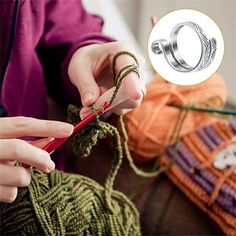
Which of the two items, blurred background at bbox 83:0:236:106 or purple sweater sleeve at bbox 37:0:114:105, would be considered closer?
purple sweater sleeve at bbox 37:0:114:105

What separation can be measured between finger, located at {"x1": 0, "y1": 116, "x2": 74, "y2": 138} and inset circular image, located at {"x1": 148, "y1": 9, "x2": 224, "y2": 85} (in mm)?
106

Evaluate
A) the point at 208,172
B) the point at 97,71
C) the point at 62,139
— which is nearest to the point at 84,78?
the point at 97,71

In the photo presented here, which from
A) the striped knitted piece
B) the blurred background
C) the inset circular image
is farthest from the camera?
the blurred background

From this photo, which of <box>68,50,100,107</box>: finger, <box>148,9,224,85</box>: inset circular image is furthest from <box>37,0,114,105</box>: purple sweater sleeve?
<box>148,9,224,85</box>: inset circular image

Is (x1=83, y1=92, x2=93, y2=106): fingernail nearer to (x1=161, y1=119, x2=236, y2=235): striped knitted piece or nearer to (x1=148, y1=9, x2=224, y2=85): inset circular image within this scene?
(x1=148, y1=9, x2=224, y2=85): inset circular image

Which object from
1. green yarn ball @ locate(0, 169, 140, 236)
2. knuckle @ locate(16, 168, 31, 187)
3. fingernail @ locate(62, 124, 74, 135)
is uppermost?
fingernail @ locate(62, 124, 74, 135)

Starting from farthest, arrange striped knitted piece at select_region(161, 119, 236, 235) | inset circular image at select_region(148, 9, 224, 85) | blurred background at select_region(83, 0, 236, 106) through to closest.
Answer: blurred background at select_region(83, 0, 236, 106), striped knitted piece at select_region(161, 119, 236, 235), inset circular image at select_region(148, 9, 224, 85)

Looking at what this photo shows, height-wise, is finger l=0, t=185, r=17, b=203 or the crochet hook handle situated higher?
the crochet hook handle

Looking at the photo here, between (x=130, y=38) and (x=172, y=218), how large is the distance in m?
0.41

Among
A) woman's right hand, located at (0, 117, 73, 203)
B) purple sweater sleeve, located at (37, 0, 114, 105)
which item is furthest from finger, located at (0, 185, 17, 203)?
purple sweater sleeve, located at (37, 0, 114, 105)

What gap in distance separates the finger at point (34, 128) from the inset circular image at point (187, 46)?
0.35ft

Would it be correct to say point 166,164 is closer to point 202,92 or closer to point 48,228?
point 202,92

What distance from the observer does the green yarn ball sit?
0.51 meters

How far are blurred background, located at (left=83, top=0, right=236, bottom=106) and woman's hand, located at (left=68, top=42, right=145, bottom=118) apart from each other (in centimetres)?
29
